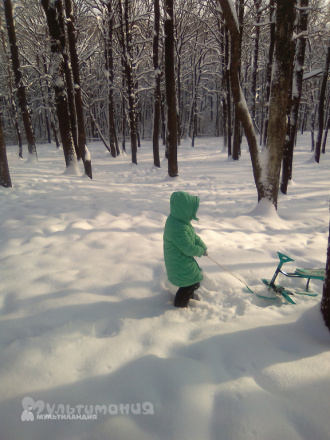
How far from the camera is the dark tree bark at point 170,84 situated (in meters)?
8.72

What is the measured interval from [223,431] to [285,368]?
0.66m

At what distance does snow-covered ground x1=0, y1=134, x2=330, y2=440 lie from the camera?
61.3 inches

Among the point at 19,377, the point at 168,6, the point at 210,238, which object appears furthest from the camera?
the point at 168,6

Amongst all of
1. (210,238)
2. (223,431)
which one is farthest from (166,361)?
(210,238)

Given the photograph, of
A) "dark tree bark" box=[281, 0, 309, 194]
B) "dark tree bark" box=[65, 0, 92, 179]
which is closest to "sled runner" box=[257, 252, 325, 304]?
"dark tree bark" box=[281, 0, 309, 194]

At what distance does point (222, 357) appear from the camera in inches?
78.6

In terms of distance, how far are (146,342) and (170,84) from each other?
30.1 feet

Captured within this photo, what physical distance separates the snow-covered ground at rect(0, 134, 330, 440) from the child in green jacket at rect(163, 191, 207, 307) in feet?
0.88

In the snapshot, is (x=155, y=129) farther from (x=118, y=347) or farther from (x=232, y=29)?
(x=118, y=347)

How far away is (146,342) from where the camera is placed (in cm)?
218

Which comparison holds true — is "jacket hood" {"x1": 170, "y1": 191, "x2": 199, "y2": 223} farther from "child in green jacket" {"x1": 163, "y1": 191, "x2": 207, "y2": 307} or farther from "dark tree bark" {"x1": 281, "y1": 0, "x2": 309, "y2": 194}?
"dark tree bark" {"x1": 281, "y1": 0, "x2": 309, "y2": 194}

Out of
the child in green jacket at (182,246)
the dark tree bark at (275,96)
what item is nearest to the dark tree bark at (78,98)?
the dark tree bark at (275,96)

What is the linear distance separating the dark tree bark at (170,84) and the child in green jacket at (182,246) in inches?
305

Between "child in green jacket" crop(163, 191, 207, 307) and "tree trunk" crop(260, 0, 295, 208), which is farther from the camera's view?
"tree trunk" crop(260, 0, 295, 208)
